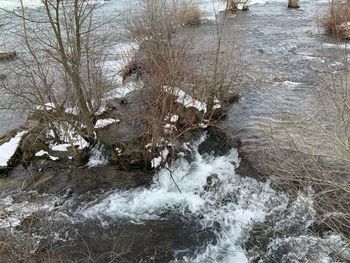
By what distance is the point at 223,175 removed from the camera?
322 inches

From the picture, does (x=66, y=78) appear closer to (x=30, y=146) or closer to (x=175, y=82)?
(x=30, y=146)

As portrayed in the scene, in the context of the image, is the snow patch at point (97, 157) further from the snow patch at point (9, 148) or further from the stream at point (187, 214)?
the snow patch at point (9, 148)

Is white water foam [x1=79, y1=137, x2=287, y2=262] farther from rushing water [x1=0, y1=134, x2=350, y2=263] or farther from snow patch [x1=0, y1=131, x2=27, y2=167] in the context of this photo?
snow patch [x1=0, y1=131, x2=27, y2=167]

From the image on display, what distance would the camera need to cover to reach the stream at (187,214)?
20.7 feet

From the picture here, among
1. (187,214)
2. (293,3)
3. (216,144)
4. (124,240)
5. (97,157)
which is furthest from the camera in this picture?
(293,3)

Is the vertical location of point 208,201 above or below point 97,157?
below

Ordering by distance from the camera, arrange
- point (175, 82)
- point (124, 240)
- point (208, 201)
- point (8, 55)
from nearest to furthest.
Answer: point (124, 240)
point (208, 201)
point (175, 82)
point (8, 55)

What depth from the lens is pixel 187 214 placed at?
23.7 ft

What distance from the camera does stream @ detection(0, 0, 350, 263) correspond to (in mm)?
6320

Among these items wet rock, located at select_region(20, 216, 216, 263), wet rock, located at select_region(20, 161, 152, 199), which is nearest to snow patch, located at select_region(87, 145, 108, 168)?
wet rock, located at select_region(20, 161, 152, 199)

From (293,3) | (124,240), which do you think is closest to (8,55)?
(124,240)

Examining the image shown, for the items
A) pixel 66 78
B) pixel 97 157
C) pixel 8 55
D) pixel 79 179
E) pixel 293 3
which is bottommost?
pixel 79 179

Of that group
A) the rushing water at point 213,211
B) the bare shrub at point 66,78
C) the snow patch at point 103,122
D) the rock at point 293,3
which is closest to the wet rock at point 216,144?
the rushing water at point 213,211

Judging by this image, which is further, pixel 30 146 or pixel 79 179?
pixel 30 146
